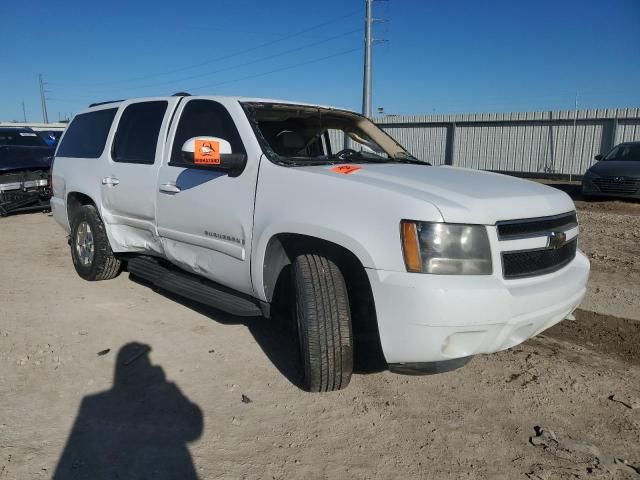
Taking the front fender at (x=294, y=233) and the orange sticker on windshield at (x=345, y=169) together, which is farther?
the orange sticker on windshield at (x=345, y=169)

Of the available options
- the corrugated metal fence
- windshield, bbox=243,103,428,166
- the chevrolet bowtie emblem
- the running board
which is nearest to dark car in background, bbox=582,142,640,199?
the corrugated metal fence

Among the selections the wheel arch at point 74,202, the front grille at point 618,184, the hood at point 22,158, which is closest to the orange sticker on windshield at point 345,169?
the wheel arch at point 74,202

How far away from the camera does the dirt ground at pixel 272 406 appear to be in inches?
99.0

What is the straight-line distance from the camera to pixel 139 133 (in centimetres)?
461

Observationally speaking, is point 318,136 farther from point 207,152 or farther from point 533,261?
point 533,261

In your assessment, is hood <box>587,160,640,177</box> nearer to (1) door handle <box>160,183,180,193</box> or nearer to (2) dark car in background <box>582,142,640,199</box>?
(2) dark car in background <box>582,142,640,199</box>

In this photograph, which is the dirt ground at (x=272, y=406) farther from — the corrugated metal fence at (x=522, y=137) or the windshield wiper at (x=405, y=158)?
the corrugated metal fence at (x=522, y=137)

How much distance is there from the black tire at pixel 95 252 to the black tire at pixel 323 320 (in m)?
2.87

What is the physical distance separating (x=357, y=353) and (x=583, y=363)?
1.60m

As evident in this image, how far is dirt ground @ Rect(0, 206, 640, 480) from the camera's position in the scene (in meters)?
2.52

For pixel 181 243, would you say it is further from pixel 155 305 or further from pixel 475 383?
pixel 475 383

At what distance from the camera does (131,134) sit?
4.71 m

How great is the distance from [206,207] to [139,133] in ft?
4.75

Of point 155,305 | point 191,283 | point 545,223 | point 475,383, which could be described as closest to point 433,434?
point 475,383
